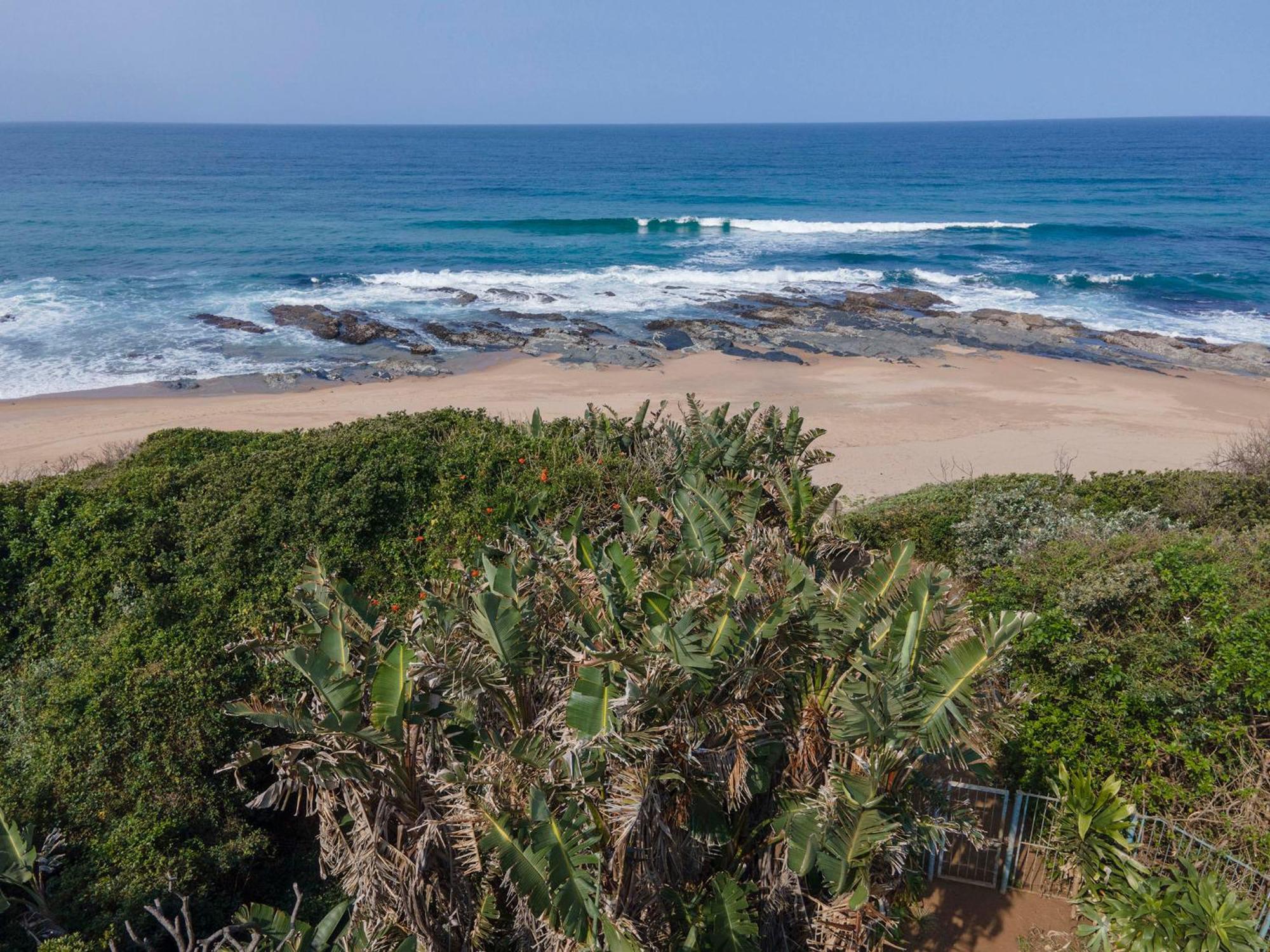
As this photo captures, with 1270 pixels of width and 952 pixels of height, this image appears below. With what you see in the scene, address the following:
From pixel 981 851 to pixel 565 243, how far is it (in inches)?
1632

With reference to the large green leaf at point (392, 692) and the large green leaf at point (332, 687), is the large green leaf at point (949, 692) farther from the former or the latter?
the large green leaf at point (332, 687)

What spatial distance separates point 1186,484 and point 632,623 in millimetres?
9742

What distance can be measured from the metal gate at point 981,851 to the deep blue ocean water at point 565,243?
23.4 m

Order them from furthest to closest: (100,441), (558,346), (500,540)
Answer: (558,346) → (100,441) → (500,540)

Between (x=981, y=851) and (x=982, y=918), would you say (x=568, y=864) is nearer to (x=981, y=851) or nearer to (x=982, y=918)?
(x=982, y=918)

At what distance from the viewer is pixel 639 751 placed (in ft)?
14.7

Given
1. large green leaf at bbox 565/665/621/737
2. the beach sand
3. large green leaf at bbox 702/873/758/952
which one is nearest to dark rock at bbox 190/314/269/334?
the beach sand

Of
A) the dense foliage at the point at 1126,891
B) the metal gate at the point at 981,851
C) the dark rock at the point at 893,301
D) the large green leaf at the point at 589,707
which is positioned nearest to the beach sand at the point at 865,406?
the dark rock at the point at 893,301

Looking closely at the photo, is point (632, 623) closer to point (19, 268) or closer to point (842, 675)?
point (842, 675)

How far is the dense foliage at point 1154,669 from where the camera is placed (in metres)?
6.10

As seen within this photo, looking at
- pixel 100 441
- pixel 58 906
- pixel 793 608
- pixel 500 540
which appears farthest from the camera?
pixel 100 441

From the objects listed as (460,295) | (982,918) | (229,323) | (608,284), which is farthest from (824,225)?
(982,918)

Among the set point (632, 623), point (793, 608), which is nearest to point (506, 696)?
point (632, 623)

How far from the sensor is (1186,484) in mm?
11375
